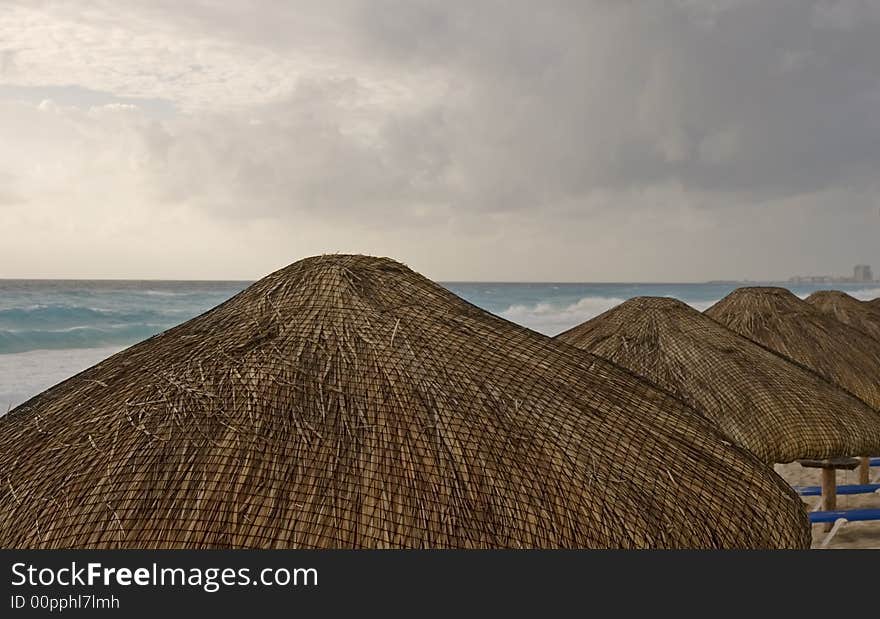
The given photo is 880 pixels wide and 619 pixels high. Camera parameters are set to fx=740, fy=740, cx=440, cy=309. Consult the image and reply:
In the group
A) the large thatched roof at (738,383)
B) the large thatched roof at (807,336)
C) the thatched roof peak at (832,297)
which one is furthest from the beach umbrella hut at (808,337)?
the thatched roof peak at (832,297)

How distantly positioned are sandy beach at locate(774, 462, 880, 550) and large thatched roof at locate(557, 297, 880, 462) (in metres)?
1.74

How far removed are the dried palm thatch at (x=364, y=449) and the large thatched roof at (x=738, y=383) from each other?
7.69 feet

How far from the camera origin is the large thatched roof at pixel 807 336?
25.7 ft

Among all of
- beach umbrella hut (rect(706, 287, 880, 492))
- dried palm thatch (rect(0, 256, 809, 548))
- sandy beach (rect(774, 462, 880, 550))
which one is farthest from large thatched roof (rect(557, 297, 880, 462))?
dried palm thatch (rect(0, 256, 809, 548))

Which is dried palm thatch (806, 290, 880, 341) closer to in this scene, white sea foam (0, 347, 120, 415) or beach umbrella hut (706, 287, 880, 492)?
beach umbrella hut (706, 287, 880, 492)

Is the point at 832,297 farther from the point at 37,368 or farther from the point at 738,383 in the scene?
the point at 37,368

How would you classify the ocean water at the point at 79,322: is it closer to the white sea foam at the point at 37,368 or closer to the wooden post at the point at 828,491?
the white sea foam at the point at 37,368

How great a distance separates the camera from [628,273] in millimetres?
46094

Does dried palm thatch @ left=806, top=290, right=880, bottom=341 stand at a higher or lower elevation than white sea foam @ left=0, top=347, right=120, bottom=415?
higher

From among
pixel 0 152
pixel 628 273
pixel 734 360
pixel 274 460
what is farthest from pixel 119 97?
pixel 628 273

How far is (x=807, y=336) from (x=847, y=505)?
206 cm

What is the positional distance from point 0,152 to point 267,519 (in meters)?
30.3

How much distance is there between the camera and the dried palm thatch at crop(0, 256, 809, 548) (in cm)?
246

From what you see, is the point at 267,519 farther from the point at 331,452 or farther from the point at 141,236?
the point at 141,236
